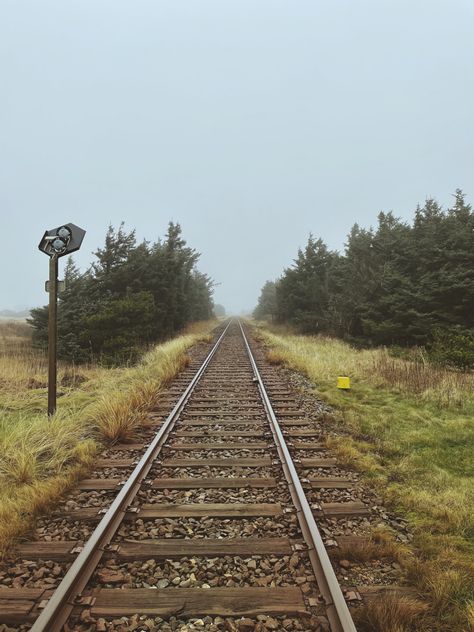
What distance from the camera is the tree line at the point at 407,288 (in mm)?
18125

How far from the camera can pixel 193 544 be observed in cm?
293

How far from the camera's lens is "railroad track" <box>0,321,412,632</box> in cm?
224

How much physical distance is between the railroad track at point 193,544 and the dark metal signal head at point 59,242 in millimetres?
3336

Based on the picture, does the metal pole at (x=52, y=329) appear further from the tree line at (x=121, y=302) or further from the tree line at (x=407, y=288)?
the tree line at (x=407, y=288)

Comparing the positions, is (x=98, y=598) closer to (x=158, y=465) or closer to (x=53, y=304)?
(x=158, y=465)

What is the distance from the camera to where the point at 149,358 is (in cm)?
1355

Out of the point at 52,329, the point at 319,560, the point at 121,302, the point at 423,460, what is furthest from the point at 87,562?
the point at 121,302

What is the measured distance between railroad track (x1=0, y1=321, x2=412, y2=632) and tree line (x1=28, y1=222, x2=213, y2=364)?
1098cm

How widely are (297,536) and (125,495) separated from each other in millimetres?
1689

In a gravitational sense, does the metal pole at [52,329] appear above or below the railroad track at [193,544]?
above

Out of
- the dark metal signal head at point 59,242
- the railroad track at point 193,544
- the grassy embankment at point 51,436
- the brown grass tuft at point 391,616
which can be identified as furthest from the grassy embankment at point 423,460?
the dark metal signal head at point 59,242

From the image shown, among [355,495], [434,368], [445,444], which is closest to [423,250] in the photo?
[434,368]

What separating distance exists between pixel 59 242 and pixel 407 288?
18.8 m

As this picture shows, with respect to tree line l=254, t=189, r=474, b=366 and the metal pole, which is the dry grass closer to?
the metal pole
